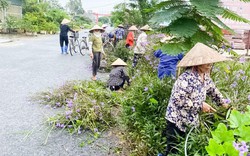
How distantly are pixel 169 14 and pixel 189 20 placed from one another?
0.77 feet

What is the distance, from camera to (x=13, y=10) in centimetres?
2825

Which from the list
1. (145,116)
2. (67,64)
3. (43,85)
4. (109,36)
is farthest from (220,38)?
(109,36)

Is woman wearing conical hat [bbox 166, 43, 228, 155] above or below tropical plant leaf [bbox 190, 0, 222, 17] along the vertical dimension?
below

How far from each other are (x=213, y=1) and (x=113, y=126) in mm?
2880

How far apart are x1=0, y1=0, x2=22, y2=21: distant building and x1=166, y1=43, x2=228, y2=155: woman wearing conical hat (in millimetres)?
25667

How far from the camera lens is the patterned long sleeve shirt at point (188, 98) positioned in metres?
2.75

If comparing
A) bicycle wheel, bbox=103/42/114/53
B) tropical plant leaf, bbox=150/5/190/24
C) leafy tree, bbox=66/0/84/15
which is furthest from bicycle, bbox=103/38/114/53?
leafy tree, bbox=66/0/84/15

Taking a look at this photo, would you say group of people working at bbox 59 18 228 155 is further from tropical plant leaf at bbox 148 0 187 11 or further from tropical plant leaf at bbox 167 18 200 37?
tropical plant leaf at bbox 148 0 187 11

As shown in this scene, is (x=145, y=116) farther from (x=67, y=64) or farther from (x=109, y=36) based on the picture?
(x=109, y=36)

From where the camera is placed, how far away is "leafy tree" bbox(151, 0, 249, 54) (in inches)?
97.0

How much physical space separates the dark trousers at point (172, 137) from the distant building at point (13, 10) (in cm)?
2559

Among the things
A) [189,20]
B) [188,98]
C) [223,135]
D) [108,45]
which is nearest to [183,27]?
[189,20]

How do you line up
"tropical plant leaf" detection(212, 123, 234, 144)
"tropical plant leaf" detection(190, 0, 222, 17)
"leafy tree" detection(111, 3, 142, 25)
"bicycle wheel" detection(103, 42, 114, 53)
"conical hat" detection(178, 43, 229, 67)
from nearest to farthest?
"tropical plant leaf" detection(212, 123, 234, 144) → "tropical plant leaf" detection(190, 0, 222, 17) → "conical hat" detection(178, 43, 229, 67) → "bicycle wheel" detection(103, 42, 114, 53) → "leafy tree" detection(111, 3, 142, 25)

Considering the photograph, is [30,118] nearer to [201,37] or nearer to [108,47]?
[201,37]
